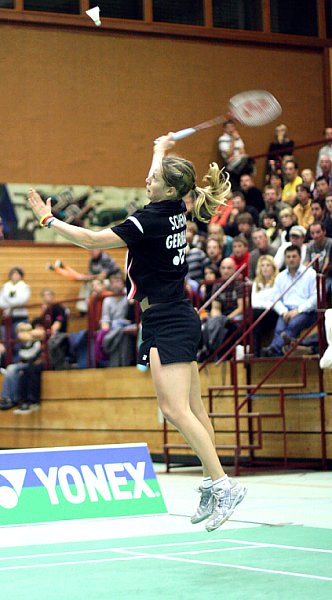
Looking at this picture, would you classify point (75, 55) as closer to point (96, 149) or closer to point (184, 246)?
point (96, 149)

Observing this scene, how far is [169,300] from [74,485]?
9.04ft

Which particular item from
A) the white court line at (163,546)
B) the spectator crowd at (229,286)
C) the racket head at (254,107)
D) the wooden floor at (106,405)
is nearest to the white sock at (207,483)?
the white court line at (163,546)

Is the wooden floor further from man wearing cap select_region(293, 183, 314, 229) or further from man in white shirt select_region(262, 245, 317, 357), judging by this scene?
man wearing cap select_region(293, 183, 314, 229)

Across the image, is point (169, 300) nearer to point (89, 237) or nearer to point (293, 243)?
point (89, 237)

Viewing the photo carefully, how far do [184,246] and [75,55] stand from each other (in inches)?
576

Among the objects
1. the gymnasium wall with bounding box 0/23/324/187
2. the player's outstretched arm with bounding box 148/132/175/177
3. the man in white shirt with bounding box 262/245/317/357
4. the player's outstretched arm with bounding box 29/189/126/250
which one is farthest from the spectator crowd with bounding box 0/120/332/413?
the player's outstretched arm with bounding box 29/189/126/250

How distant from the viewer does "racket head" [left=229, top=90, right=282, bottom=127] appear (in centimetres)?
912

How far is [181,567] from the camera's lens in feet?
21.2

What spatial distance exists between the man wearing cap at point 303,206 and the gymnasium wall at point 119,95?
5125 mm

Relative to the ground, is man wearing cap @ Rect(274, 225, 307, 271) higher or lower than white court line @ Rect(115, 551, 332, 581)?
higher

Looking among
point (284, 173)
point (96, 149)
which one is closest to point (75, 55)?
point (96, 149)

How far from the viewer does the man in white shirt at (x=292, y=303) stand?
1353 cm

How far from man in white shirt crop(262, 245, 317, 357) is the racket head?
4450 millimetres

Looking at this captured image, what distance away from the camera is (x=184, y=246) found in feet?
23.1
